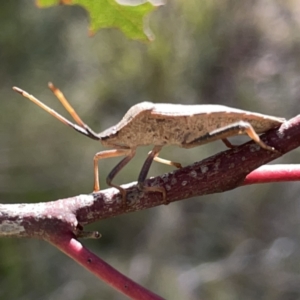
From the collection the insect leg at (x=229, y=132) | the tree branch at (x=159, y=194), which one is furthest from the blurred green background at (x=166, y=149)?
the tree branch at (x=159, y=194)

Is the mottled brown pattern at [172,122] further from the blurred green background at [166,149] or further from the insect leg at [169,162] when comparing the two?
the blurred green background at [166,149]

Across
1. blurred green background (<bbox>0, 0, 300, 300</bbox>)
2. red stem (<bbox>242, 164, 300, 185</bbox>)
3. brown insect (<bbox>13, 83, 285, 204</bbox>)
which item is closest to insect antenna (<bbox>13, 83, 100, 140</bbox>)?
brown insect (<bbox>13, 83, 285, 204</bbox>)

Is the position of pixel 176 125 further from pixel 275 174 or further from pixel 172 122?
pixel 275 174

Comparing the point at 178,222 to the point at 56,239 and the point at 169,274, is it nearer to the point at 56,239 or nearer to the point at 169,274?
the point at 169,274

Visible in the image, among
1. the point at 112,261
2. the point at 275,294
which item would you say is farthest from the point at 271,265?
the point at 112,261

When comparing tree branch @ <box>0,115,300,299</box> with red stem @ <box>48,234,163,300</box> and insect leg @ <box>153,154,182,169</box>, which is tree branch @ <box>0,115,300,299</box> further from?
insect leg @ <box>153,154,182,169</box>

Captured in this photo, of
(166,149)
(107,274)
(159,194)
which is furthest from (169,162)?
(166,149)

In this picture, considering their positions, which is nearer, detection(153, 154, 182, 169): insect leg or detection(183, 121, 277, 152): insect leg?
detection(183, 121, 277, 152): insect leg
